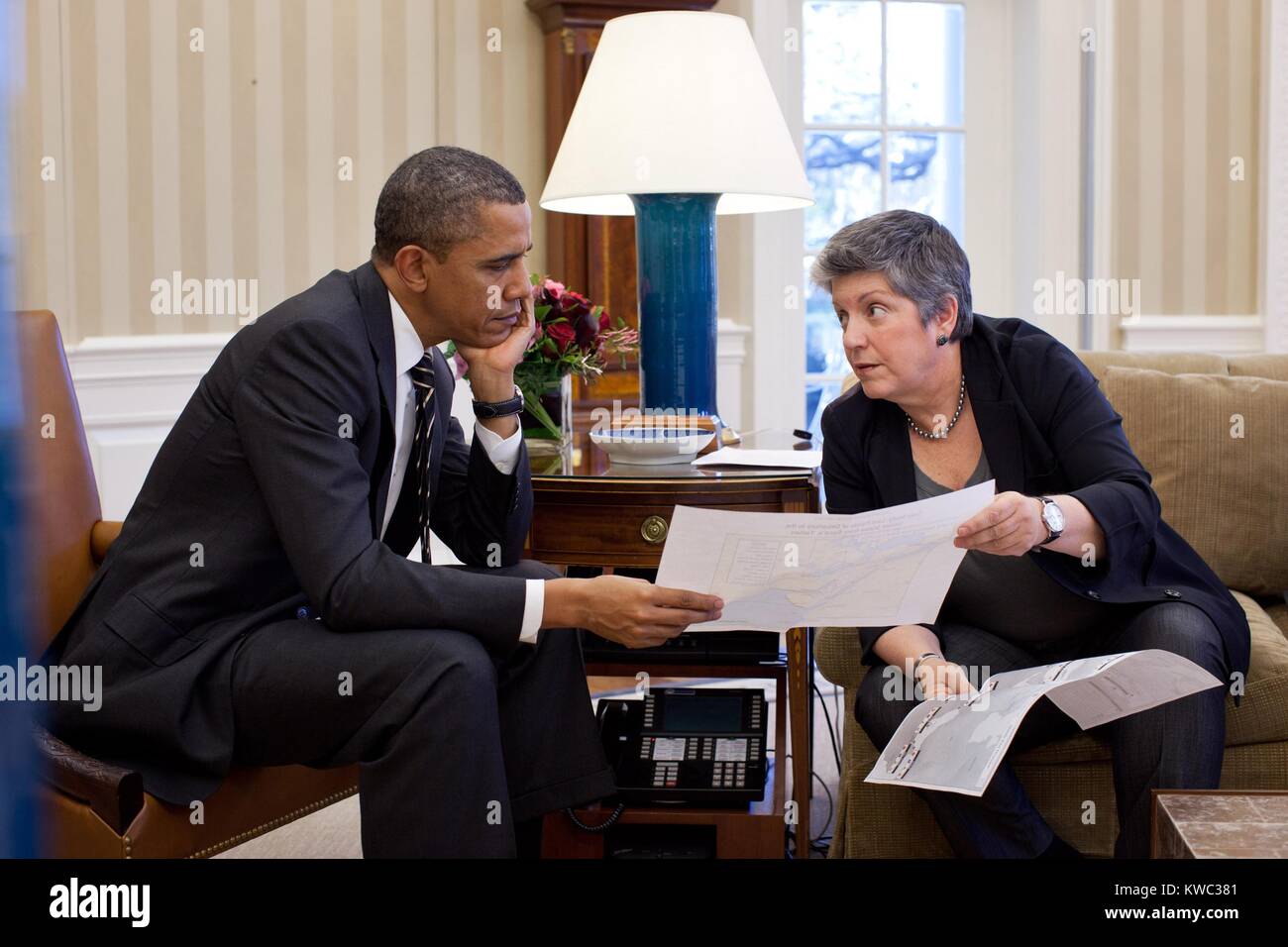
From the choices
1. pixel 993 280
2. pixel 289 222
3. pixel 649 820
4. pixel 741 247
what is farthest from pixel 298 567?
pixel 993 280

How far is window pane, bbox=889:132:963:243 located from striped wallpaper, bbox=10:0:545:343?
1126 millimetres

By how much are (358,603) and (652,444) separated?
824 millimetres

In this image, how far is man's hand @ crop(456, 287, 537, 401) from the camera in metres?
1.99

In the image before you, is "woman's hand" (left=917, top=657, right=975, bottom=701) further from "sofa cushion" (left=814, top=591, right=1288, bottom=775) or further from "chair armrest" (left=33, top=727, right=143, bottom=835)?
"chair armrest" (left=33, top=727, right=143, bottom=835)

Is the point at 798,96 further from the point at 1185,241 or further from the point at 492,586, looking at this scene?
the point at 492,586

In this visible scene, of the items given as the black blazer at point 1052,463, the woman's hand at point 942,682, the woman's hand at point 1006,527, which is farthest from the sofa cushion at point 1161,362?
the woman's hand at point 942,682

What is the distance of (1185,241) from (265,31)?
8.96 feet

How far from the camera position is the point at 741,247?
3.81 metres

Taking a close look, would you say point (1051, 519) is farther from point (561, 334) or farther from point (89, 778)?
point (89, 778)

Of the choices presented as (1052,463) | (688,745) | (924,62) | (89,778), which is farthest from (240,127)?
(1052,463)

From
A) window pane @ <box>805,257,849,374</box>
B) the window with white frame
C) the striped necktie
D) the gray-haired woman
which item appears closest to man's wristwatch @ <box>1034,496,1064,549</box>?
the gray-haired woman
